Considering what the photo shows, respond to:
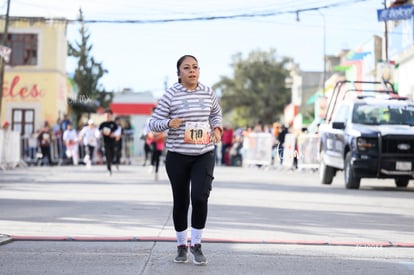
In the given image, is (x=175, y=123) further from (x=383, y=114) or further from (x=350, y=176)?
(x=383, y=114)

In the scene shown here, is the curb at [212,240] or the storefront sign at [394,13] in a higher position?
the storefront sign at [394,13]

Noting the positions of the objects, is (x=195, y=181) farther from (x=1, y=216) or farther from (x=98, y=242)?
(x=1, y=216)

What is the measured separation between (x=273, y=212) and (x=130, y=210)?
2.11 meters

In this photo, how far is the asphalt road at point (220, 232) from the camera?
786 centimetres

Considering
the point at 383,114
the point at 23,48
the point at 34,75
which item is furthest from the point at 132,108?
the point at 383,114

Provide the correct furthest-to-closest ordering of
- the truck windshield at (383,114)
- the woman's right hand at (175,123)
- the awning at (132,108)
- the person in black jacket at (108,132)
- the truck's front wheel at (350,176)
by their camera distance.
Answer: the awning at (132,108)
the person in black jacket at (108,132)
the truck windshield at (383,114)
the truck's front wheel at (350,176)
the woman's right hand at (175,123)

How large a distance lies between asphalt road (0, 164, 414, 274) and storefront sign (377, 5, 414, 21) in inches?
440

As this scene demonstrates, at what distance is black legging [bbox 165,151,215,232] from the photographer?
26.4ft

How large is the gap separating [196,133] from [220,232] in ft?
9.31

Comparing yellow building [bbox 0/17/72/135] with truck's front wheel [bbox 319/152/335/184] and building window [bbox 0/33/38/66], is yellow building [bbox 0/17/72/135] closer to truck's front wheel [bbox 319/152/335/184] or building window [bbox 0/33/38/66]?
building window [bbox 0/33/38/66]

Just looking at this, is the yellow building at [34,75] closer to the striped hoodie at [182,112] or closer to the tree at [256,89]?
the striped hoodie at [182,112]

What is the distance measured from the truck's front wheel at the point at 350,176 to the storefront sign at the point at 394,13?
981 cm

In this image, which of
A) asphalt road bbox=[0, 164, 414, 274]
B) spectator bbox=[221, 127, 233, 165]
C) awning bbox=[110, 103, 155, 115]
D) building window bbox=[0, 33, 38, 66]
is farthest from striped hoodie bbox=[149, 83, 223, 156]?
awning bbox=[110, 103, 155, 115]

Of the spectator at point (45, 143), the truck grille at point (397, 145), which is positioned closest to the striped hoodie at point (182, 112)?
the truck grille at point (397, 145)
